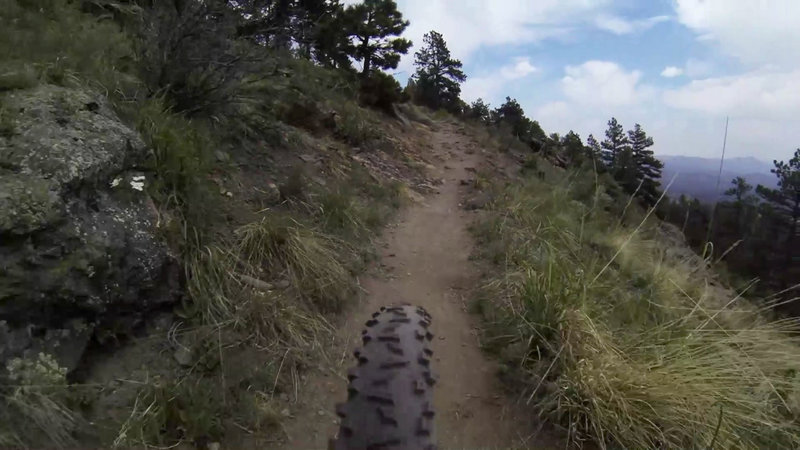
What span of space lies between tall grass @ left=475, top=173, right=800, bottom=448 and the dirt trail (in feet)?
0.72

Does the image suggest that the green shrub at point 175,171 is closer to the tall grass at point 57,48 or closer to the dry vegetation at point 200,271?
the dry vegetation at point 200,271

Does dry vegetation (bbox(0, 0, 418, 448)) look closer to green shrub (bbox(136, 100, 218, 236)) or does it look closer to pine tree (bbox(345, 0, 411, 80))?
green shrub (bbox(136, 100, 218, 236))

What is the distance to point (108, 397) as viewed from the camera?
9.30ft

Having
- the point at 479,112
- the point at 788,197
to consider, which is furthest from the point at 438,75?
the point at 788,197

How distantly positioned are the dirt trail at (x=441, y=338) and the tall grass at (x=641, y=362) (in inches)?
8.7

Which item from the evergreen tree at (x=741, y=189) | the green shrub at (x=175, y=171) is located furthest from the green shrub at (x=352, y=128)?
the evergreen tree at (x=741, y=189)

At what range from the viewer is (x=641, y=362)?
3486mm

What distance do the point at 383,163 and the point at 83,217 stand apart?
6683 millimetres

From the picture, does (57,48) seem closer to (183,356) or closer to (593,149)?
(183,356)

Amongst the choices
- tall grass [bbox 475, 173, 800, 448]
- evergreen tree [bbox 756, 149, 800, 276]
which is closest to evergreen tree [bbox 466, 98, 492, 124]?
evergreen tree [bbox 756, 149, 800, 276]

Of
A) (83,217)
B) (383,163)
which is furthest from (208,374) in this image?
(383,163)

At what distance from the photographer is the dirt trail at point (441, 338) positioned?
11.1 ft

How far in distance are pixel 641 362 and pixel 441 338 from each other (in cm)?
156

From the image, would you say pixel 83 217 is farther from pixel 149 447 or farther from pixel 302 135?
pixel 302 135
